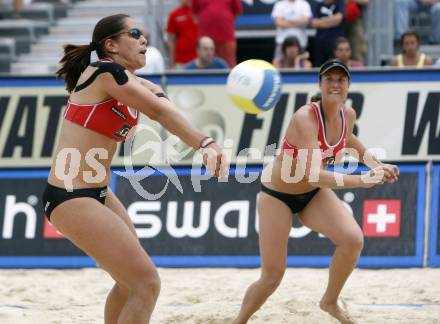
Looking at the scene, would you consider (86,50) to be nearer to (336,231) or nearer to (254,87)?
(254,87)

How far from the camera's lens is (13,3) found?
524 inches

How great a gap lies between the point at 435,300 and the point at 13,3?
8.64 meters

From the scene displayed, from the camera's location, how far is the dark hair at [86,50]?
4637 mm

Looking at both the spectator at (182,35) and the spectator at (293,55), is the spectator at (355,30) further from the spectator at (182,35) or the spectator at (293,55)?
the spectator at (182,35)

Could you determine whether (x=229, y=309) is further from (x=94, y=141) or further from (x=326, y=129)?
(x=94, y=141)

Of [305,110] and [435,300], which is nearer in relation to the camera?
[305,110]

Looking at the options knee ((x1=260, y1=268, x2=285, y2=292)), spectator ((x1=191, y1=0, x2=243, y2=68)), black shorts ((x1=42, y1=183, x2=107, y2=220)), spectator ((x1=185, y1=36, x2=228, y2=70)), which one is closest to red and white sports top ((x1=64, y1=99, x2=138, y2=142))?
black shorts ((x1=42, y1=183, x2=107, y2=220))

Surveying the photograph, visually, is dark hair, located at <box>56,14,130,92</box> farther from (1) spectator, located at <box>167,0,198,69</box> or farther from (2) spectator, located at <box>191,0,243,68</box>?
(1) spectator, located at <box>167,0,198,69</box>

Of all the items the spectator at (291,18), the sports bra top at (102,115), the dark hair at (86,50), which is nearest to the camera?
the sports bra top at (102,115)

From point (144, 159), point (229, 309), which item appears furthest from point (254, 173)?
point (229, 309)

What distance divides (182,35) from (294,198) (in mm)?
5631

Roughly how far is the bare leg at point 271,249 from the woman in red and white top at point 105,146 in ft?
3.70

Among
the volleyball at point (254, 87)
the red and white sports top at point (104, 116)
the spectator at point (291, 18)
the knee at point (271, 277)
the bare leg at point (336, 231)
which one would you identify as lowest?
the knee at point (271, 277)

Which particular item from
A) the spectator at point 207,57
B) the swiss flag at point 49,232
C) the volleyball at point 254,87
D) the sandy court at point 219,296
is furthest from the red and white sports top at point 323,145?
the spectator at point 207,57
